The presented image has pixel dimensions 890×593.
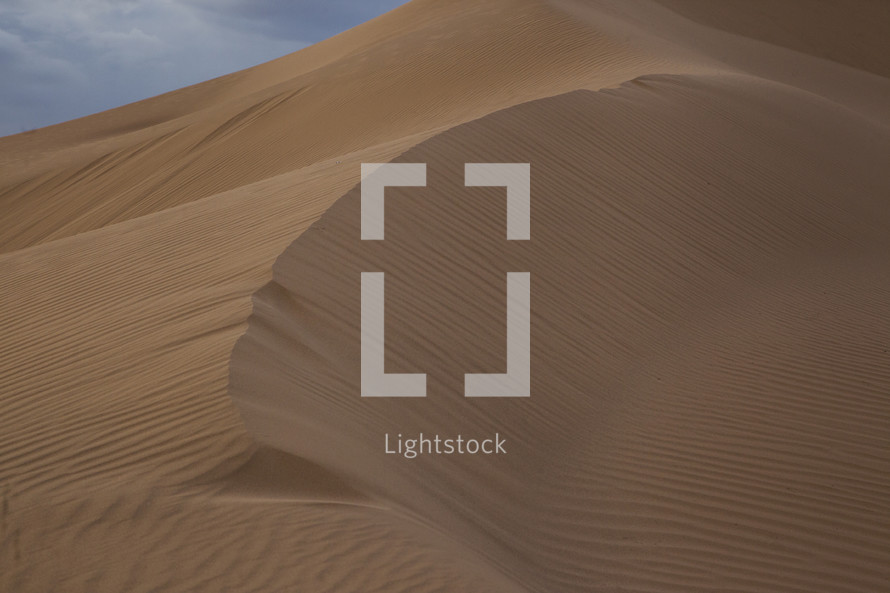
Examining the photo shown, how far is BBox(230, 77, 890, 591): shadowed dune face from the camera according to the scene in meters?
5.08

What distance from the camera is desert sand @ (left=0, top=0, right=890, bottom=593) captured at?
13.5ft

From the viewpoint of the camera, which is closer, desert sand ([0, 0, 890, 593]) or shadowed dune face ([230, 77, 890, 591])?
desert sand ([0, 0, 890, 593])

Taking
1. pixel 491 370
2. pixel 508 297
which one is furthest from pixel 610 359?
pixel 491 370

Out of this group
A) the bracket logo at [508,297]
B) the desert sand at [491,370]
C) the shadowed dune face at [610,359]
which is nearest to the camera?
the desert sand at [491,370]

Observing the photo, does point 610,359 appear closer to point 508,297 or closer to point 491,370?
point 508,297

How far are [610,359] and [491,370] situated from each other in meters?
1.33

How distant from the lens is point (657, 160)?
35.1 ft

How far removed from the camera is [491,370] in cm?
659

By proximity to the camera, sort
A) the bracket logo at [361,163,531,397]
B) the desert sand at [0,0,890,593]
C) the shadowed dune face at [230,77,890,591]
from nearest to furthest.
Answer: the desert sand at [0,0,890,593] → the shadowed dune face at [230,77,890,591] → the bracket logo at [361,163,531,397]

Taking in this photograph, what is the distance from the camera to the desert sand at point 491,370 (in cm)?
410

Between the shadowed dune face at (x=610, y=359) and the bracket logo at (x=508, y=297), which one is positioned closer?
the shadowed dune face at (x=610, y=359)

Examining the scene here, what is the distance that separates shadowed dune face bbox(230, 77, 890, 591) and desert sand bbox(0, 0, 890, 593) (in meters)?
0.03

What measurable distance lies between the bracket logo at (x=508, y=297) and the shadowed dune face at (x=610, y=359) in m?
0.09

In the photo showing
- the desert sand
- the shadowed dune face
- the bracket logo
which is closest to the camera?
the desert sand
